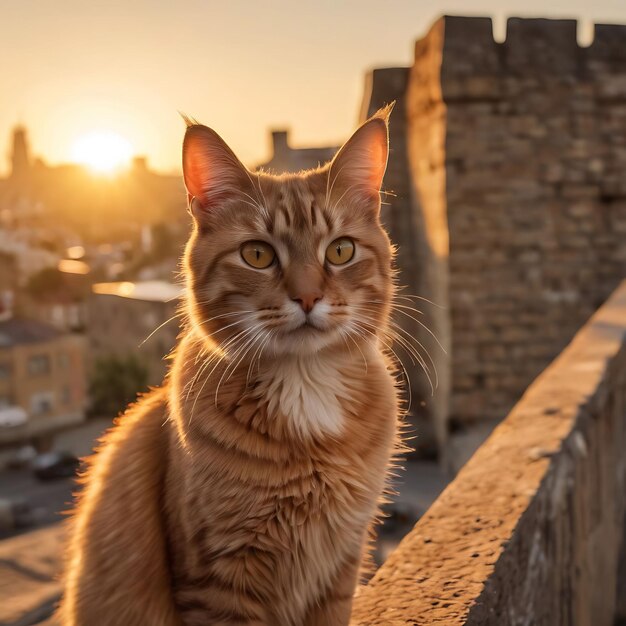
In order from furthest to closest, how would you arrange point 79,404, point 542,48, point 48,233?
1. point 48,233
2. point 79,404
3. point 542,48

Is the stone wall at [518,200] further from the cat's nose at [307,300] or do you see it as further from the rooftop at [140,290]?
the rooftop at [140,290]

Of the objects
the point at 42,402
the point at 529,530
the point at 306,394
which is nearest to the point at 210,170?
the point at 306,394

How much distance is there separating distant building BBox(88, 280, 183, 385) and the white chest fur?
17908 mm

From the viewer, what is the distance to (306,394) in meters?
1.73

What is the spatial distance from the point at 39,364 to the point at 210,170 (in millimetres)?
29751

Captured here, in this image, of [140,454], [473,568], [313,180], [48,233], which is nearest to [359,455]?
[473,568]

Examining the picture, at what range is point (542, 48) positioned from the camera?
7.98m

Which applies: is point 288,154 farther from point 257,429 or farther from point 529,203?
point 257,429

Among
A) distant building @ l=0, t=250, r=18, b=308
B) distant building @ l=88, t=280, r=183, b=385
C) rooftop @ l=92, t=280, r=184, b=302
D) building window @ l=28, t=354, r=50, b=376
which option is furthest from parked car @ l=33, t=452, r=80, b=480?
distant building @ l=0, t=250, r=18, b=308

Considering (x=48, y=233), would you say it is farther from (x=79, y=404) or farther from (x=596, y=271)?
(x=596, y=271)

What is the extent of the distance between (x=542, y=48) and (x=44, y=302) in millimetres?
30542

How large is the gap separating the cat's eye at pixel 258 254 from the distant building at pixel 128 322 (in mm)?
17927

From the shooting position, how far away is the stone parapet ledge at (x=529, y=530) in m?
1.76

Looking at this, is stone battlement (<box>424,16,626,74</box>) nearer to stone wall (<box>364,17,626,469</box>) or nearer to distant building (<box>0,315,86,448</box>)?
stone wall (<box>364,17,626,469</box>)
